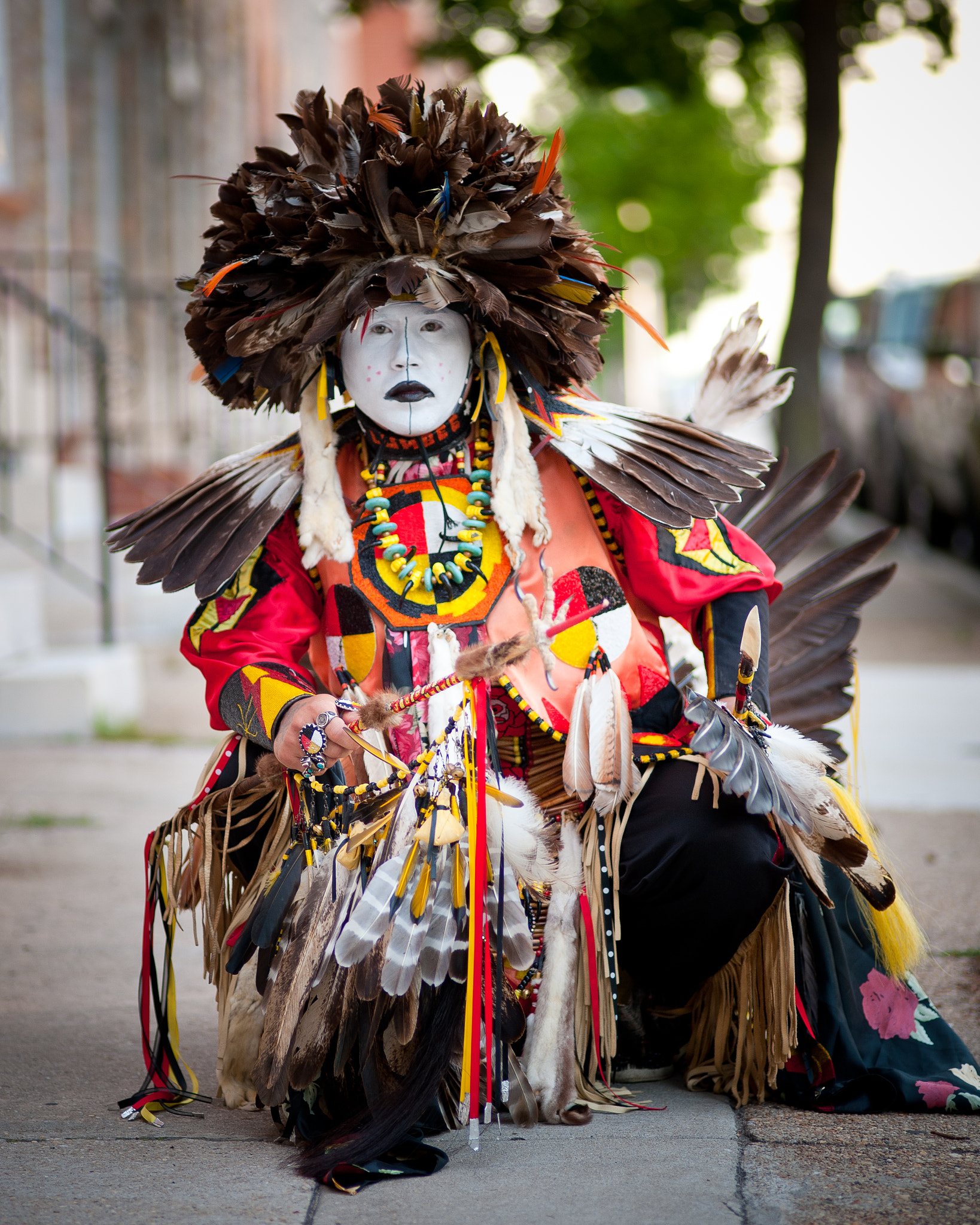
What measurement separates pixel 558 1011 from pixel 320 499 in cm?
95

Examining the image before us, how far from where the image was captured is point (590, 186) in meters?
23.0

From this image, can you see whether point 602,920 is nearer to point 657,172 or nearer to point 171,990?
point 171,990

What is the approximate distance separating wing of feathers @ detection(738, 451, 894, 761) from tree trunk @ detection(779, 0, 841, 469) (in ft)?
20.7

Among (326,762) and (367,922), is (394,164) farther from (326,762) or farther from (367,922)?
(367,922)

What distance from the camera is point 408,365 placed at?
2.35 meters

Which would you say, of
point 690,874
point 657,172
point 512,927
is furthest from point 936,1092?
point 657,172

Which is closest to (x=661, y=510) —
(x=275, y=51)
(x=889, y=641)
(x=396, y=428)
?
(x=396, y=428)

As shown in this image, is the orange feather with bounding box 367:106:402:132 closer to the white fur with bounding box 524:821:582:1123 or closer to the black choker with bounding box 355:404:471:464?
the black choker with bounding box 355:404:471:464

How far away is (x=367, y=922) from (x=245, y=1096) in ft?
1.74

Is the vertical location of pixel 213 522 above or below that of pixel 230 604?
above

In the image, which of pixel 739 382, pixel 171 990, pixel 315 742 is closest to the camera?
pixel 315 742

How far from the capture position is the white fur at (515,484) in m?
2.33

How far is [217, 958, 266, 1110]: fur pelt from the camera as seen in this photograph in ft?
7.64

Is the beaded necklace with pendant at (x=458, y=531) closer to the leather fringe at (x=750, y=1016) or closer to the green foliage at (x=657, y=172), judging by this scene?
the leather fringe at (x=750, y=1016)
